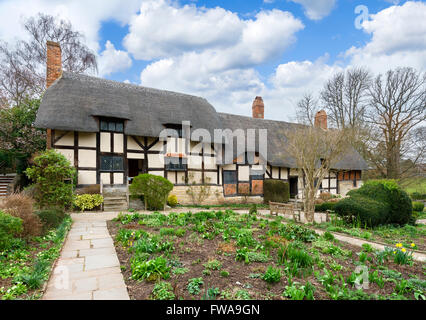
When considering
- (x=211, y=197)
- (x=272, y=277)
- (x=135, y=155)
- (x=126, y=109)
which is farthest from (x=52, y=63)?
(x=272, y=277)

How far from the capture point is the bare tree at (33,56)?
16969 millimetres

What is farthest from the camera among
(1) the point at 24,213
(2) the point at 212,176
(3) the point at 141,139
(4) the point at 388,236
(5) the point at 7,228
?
(2) the point at 212,176

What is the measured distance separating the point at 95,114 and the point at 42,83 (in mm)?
10083

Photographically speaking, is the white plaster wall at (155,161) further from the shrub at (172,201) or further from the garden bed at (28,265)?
the garden bed at (28,265)

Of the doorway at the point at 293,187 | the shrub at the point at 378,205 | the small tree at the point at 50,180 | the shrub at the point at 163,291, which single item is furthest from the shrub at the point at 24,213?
the doorway at the point at 293,187

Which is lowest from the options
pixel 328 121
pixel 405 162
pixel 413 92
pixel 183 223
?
pixel 183 223

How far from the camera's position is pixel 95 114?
1142 centimetres

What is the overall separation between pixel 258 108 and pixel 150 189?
520 inches

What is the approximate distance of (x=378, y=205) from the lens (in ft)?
28.1

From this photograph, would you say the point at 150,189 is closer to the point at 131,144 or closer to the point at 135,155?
the point at 135,155

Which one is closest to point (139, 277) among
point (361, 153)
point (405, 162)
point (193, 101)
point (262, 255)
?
point (262, 255)

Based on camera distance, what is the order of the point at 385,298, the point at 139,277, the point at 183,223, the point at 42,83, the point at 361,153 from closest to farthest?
the point at 385,298 → the point at 139,277 → the point at 183,223 → the point at 42,83 → the point at 361,153

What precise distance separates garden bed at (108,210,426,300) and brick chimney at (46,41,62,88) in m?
12.1
